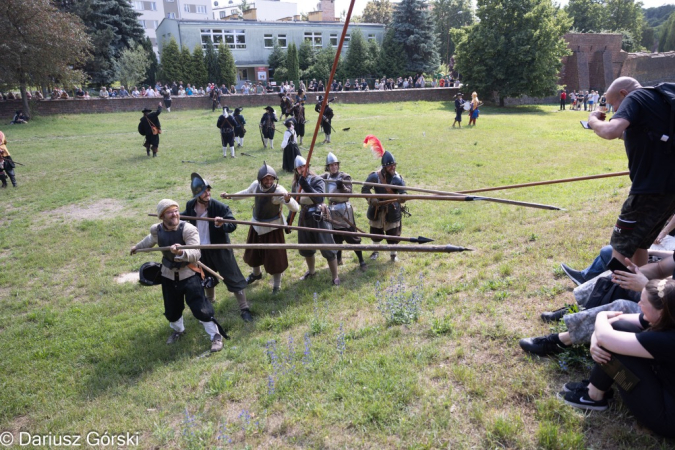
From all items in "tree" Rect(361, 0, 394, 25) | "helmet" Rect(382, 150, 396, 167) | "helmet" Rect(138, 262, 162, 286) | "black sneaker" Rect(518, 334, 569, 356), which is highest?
"tree" Rect(361, 0, 394, 25)

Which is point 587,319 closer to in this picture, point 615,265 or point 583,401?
point 583,401

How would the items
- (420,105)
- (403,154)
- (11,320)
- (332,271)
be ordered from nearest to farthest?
(11,320), (332,271), (403,154), (420,105)

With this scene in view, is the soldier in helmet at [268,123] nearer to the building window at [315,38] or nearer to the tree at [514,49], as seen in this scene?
the tree at [514,49]

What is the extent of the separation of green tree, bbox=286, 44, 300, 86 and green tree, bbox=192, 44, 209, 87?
323 inches

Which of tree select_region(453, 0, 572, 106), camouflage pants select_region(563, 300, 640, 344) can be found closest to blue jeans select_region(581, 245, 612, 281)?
camouflage pants select_region(563, 300, 640, 344)

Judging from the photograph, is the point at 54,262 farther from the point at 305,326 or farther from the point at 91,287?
the point at 305,326

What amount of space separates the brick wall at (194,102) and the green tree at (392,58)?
9.78 meters

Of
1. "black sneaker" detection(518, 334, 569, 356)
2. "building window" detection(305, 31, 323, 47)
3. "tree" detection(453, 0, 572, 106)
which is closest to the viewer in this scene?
"black sneaker" detection(518, 334, 569, 356)

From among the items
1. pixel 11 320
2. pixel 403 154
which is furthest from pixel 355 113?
pixel 11 320

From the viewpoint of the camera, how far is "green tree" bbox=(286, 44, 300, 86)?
44519mm

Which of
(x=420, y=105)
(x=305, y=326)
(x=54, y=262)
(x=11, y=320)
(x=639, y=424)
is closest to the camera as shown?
(x=639, y=424)

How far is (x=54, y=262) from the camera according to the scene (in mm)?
8828

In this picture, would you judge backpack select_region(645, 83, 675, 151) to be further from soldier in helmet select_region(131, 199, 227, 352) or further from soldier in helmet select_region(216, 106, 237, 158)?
soldier in helmet select_region(216, 106, 237, 158)

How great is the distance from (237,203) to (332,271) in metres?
5.46
